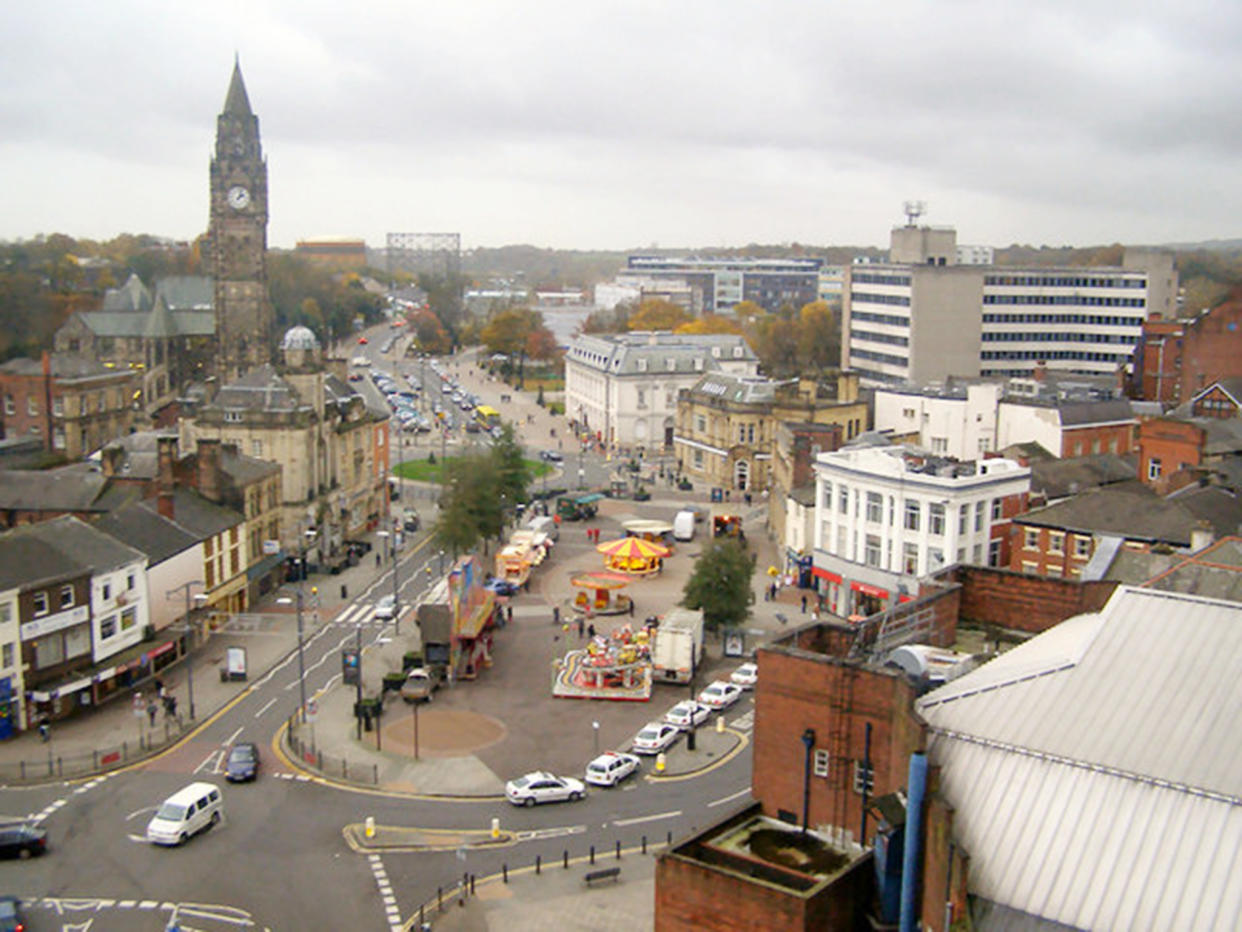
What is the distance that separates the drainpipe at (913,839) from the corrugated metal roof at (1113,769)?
25.3 inches

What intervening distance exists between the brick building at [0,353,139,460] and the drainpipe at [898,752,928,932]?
275 feet

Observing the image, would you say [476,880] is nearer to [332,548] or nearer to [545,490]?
[332,548]

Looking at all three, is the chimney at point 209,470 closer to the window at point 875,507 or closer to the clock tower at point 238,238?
the window at point 875,507

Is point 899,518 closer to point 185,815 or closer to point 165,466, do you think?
point 165,466

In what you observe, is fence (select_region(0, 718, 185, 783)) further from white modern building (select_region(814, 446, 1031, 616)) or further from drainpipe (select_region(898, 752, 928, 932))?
white modern building (select_region(814, 446, 1031, 616))

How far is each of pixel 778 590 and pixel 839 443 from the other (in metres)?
17.4

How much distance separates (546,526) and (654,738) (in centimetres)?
3432

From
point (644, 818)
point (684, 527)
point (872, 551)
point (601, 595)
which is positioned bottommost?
point (644, 818)

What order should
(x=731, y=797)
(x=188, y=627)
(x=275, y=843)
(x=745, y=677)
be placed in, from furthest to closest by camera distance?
(x=188, y=627)
(x=745, y=677)
(x=731, y=797)
(x=275, y=843)

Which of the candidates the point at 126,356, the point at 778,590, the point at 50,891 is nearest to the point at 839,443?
the point at 778,590

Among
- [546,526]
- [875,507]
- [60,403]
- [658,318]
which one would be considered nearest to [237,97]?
[60,403]

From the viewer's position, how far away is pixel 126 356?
117m

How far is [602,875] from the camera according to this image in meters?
33.3

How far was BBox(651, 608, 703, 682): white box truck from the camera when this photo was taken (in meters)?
50.5
